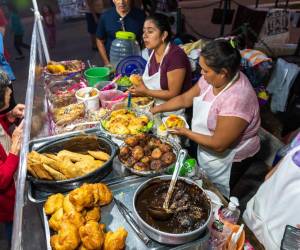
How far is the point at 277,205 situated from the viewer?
2.10 metres

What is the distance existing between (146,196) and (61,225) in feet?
1.47

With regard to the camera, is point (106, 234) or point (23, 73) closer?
point (106, 234)

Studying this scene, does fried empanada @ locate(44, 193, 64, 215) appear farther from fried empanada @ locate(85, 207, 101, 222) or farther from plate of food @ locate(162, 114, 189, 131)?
plate of food @ locate(162, 114, 189, 131)

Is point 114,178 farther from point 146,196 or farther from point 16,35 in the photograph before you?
point 16,35

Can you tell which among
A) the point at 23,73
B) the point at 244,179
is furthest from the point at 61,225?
the point at 23,73

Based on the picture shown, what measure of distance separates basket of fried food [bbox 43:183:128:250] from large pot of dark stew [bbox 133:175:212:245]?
15cm

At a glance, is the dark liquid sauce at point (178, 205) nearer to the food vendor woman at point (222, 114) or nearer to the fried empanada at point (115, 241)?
the fried empanada at point (115, 241)

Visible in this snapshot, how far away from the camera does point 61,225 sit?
1261 mm

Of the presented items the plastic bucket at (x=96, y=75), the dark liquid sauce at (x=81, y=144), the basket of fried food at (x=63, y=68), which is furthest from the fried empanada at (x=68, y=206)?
the basket of fried food at (x=63, y=68)

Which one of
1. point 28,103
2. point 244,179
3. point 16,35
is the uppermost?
point 28,103

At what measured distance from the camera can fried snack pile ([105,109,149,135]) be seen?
82.5 inches

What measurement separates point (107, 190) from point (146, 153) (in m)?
0.43

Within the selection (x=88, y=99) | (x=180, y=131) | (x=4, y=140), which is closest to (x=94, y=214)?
(x=180, y=131)

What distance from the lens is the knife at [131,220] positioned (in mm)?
1309
